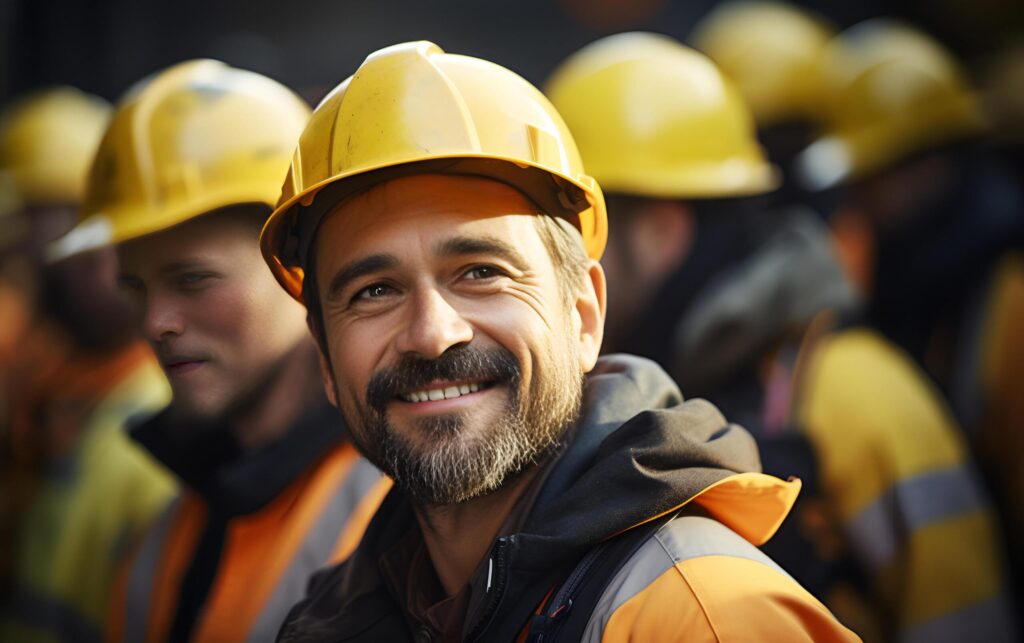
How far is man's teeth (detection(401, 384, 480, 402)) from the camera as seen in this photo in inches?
78.1

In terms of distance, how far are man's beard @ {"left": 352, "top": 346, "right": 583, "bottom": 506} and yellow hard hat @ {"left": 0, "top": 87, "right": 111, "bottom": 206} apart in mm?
4401

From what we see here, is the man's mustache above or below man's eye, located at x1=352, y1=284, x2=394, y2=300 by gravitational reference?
below

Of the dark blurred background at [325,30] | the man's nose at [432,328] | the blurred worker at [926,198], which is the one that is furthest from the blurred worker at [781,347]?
the dark blurred background at [325,30]

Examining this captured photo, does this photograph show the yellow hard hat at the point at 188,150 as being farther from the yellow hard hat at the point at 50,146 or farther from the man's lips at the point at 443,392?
the yellow hard hat at the point at 50,146

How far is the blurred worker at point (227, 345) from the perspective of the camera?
2607mm

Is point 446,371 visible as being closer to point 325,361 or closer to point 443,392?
point 443,392

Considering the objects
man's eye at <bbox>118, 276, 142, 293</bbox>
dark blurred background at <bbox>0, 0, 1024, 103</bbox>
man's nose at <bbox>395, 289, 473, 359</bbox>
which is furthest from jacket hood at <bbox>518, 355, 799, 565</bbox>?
dark blurred background at <bbox>0, 0, 1024, 103</bbox>

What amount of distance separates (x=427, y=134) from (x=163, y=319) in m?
0.99

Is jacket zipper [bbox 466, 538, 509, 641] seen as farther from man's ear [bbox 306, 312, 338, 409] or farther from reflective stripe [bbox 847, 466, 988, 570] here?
reflective stripe [bbox 847, 466, 988, 570]

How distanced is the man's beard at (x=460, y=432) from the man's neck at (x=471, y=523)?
0.07 metres

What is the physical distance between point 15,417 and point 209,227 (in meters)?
3.27

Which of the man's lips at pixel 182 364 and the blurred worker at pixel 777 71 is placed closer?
the man's lips at pixel 182 364

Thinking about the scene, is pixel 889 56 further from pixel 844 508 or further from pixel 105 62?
pixel 105 62

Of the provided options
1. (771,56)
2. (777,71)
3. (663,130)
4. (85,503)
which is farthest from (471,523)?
(771,56)
